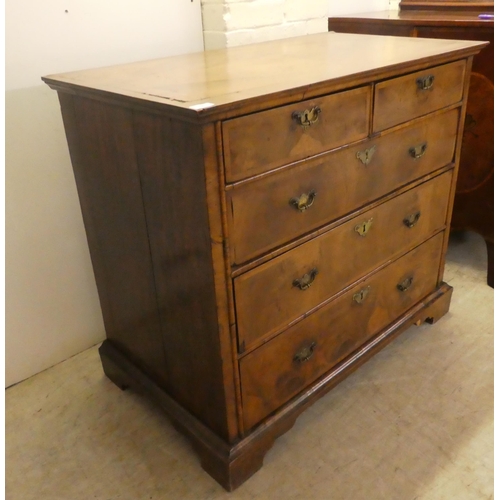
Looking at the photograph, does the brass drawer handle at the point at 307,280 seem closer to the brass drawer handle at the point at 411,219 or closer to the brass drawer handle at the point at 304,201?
the brass drawer handle at the point at 304,201

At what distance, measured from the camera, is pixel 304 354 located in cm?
138

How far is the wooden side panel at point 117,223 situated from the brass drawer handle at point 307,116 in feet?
1.18

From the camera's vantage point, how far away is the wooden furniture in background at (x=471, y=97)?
6.12 feet

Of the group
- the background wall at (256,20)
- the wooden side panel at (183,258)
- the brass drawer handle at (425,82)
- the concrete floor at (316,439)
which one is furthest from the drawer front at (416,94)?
the concrete floor at (316,439)

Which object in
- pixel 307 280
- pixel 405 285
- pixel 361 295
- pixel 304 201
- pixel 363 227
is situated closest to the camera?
pixel 304 201

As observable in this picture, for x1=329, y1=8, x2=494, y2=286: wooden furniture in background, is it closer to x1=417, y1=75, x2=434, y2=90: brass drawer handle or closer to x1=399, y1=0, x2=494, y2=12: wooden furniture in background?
x1=399, y1=0, x2=494, y2=12: wooden furniture in background

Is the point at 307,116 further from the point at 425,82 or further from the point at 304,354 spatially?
the point at 304,354

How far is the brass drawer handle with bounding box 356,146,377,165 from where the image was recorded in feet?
4.17

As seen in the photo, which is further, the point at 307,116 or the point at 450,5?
the point at 450,5

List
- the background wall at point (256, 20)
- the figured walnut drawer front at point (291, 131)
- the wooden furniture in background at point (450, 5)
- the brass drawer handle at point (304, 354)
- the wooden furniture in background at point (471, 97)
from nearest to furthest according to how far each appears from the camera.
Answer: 1. the figured walnut drawer front at point (291, 131)
2. the brass drawer handle at point (304, 354)
3. the background wall at point (256, 20)
4. the wooden furniture in background at point (471, 97)
5. the wooden furniture in background at point (450, 5)

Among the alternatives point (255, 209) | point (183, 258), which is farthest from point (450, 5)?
point (183, 258)

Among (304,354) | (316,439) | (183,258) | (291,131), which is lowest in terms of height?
(316,439)

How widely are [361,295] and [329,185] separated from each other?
1.40 ft

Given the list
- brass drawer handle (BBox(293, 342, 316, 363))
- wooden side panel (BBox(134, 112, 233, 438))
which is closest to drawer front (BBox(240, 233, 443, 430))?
brass drawer handle (BBox(293, 342, 316, 363))
